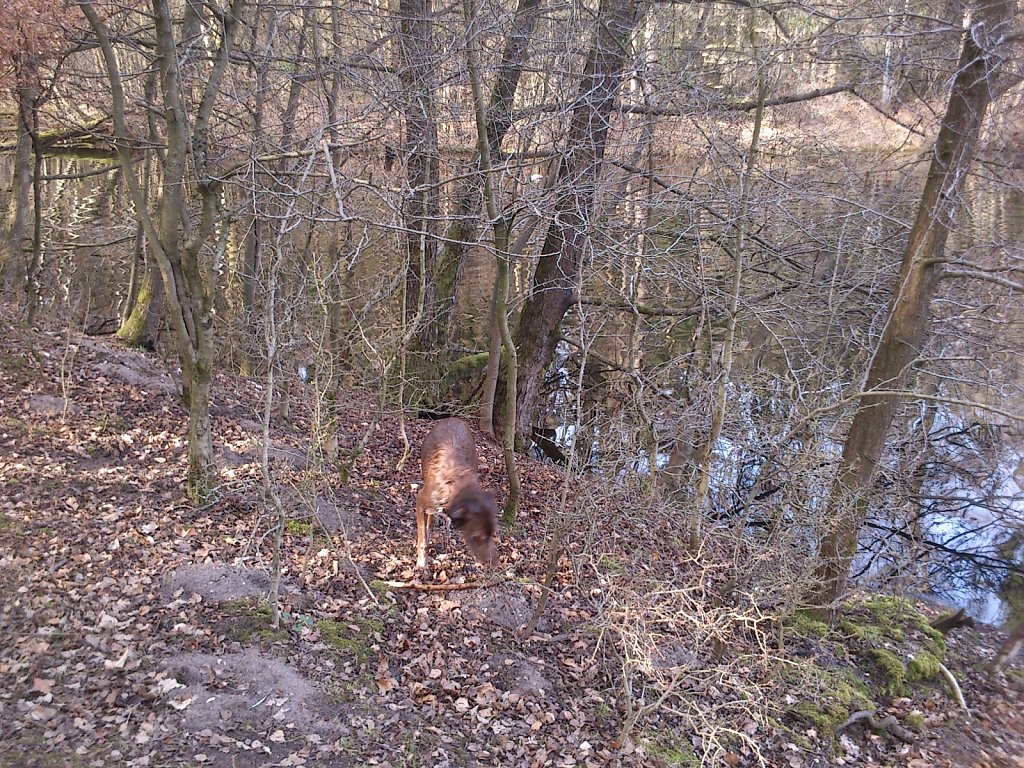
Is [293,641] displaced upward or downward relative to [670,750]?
upward

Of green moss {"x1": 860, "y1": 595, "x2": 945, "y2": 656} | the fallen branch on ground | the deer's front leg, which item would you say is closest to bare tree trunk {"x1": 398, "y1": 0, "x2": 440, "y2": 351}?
the deer's front leg

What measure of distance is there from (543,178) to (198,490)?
5.09 meters

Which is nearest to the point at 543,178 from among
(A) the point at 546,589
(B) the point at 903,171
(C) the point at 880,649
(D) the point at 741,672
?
(B) the point at 903,171

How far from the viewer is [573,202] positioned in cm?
828

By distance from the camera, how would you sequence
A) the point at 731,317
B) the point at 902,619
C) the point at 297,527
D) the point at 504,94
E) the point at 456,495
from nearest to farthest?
the point at 456,495
the point at 297,527
the point at 731,317
the point at 902,619
the point at 504,94

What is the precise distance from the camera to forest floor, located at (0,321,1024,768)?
14.9 feet

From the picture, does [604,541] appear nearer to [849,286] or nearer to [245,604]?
[245,604]

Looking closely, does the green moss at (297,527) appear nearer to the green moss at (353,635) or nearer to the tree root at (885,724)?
the green moss at (353,635)

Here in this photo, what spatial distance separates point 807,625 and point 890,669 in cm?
84

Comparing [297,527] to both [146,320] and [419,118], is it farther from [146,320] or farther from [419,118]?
[146,320]

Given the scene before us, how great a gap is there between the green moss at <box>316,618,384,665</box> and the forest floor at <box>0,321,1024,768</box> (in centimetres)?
2

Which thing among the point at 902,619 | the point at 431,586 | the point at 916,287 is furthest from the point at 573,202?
the point at 902,619

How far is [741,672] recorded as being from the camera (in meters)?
6.54

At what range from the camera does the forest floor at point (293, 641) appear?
4.55 meters
